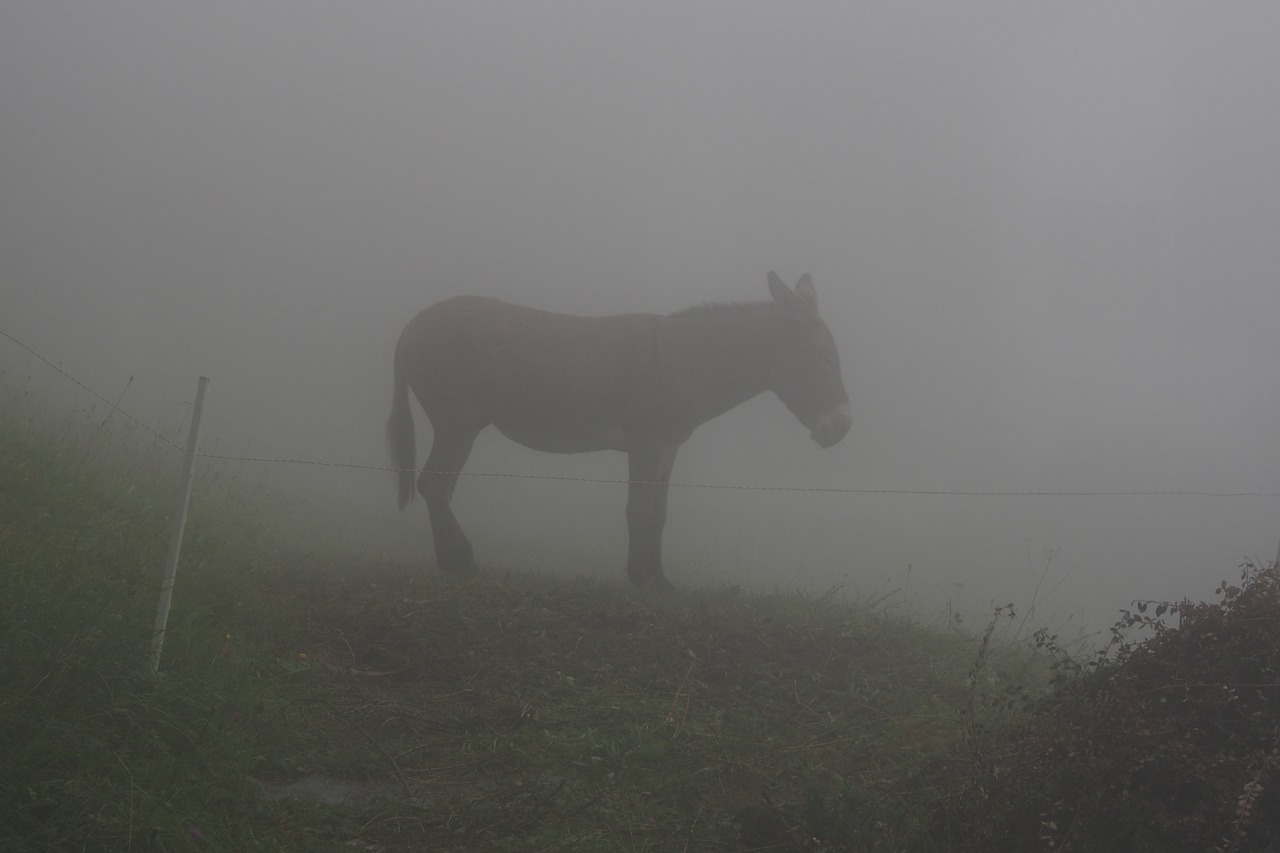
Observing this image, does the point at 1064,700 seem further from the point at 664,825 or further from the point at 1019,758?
the point at 664,825

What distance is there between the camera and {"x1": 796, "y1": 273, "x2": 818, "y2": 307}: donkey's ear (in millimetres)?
7512

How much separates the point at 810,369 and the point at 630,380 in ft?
4.51

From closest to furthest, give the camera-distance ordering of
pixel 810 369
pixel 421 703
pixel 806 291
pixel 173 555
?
pixel 173 555, pixel 421 703, pixel 810 369, pixel 806 291

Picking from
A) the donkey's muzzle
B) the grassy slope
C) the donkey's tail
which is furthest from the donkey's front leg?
the donkey's tail

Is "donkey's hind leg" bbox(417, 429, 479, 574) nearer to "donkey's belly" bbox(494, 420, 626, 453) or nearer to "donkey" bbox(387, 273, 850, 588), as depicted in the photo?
"donkey" bbox(387, 273, 850, 588)

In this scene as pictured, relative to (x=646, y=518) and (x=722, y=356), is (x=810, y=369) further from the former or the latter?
(x=646, y=518)

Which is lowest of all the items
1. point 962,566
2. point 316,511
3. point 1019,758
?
point 962,566

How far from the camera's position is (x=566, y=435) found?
746 cm

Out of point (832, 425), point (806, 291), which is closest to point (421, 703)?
point (832, 425)

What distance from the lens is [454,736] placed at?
3908 millimetres

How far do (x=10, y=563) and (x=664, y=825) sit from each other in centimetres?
254

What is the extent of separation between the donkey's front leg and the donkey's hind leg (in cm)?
121

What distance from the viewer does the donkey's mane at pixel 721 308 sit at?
7.47 m

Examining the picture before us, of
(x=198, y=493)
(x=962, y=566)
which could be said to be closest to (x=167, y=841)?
(x=198, y=493)
